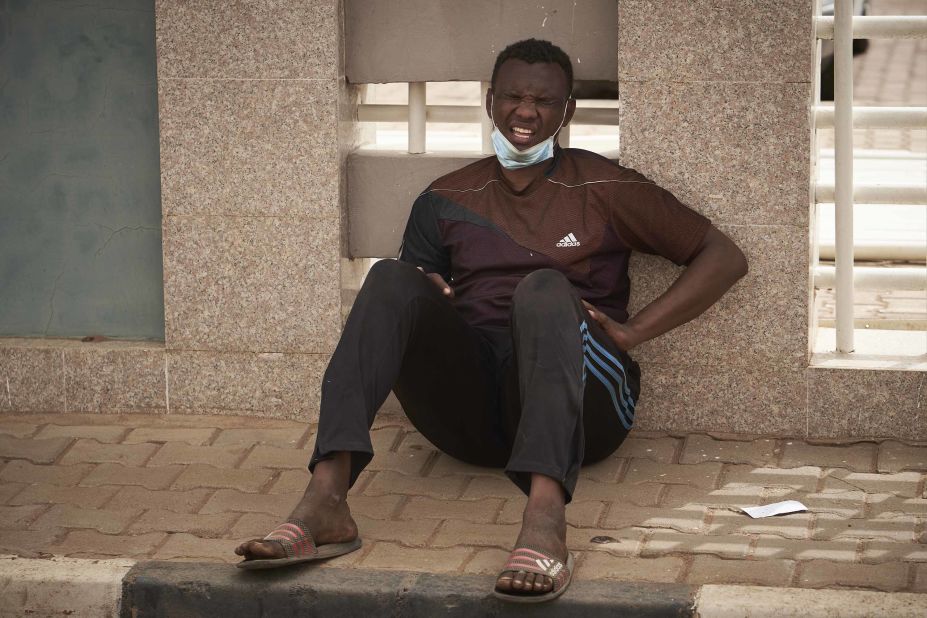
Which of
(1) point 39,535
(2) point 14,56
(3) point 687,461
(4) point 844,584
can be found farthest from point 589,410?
(2) point 14,56

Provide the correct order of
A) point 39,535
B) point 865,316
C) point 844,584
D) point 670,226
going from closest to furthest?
point 844,584
point 39,535
point 670,226
point 865,316

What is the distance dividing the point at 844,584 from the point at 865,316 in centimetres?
325

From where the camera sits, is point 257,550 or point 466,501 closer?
point 257,550

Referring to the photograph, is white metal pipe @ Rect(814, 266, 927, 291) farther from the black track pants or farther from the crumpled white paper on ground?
the crumpled white paper on ground

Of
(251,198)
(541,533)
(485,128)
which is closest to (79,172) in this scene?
(251,198)

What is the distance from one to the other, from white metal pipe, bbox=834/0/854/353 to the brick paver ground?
0.56m

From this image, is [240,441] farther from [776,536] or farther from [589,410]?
[776,536]

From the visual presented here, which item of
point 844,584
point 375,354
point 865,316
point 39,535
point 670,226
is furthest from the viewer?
point 865,316

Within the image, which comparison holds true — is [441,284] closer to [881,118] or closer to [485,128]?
[485,128]

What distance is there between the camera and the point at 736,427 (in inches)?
197

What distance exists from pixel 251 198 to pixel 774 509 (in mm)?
2248

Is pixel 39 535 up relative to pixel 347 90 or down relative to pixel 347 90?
down

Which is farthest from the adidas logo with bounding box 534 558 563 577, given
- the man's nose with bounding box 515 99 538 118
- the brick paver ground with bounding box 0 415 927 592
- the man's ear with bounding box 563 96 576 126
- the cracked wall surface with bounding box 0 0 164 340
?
the cracked wall surface with bounding box 0 0 164 340

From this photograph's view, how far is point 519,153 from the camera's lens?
4.57 metres
